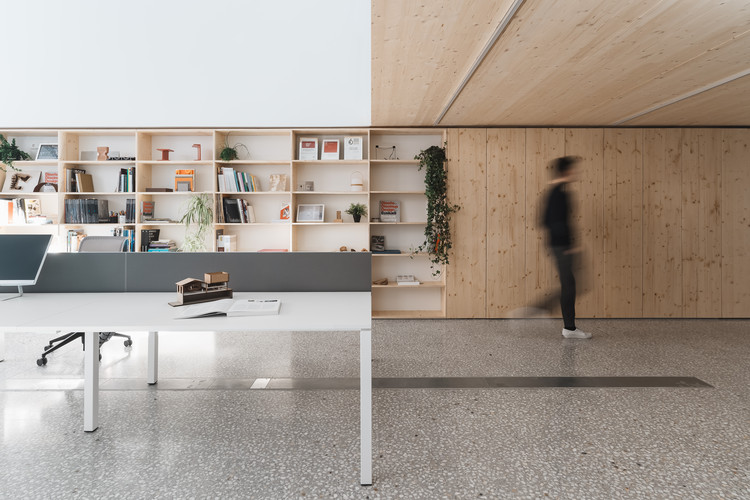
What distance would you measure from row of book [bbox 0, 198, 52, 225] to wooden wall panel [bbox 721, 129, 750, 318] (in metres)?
8.01

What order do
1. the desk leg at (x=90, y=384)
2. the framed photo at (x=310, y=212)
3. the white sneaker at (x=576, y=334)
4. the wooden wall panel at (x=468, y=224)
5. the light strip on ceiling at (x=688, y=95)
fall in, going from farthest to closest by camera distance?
the framed photo at (x=310, y=212), the wooden wall panel at (x=468, y=224), the white sneaker at (x=576, y=334), the light strip on ceiling at (x=688, y=95), the desk leg at (x=90, y=384)

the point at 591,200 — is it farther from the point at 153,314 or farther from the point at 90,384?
the point at 90,384

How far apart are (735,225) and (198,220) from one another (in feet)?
21.0

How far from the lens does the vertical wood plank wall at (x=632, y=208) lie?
496 centimetres

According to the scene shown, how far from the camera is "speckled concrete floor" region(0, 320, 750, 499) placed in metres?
1.75

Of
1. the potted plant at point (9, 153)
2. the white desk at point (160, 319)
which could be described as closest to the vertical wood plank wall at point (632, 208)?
the white desk at point (160, 319)

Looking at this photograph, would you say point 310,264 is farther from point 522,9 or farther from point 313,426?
point 522,9

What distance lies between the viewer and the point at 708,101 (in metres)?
4.01

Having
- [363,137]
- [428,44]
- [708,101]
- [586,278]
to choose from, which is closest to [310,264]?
[428,44]

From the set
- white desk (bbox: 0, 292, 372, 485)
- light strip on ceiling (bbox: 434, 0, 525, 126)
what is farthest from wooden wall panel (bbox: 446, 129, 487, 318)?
white desk (bbox: 0, 292, 372, 485)

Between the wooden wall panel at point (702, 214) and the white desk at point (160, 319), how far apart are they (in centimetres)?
450

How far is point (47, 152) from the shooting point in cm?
514

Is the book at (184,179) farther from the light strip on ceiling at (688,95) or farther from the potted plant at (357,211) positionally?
the light strip on ceiling at (688,95)

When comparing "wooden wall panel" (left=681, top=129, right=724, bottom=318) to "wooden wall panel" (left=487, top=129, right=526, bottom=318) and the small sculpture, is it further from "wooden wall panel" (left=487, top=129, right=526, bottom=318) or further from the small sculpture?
the small sculpture
